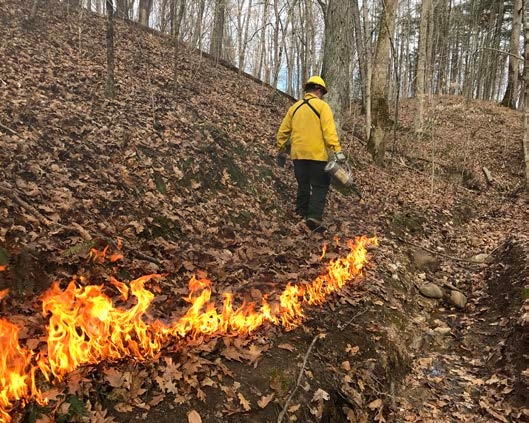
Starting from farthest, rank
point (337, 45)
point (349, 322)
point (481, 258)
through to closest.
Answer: point (337, 45) < point (481, 258) < point (349, 322)

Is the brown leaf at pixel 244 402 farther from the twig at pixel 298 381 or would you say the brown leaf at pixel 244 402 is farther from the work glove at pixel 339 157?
the work glove at pixel 339 157

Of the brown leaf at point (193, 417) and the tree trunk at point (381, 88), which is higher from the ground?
the tree trunk at point (381, 88)

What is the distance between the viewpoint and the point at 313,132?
723 centimetres

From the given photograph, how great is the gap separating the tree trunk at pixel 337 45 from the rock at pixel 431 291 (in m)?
5.15

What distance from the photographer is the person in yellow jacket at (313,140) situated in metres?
7.13

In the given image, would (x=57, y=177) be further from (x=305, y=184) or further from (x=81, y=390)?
(x=305, y=184)

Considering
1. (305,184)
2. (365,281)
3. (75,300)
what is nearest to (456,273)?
(365,281)

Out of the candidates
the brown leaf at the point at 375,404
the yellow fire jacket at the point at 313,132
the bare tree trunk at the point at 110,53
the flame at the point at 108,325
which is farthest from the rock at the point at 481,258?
the bare tree trunk at the point at 110,53

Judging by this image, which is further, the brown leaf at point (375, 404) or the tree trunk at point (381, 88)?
the tree trunk at point (381, 88)

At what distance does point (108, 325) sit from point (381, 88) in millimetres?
11151

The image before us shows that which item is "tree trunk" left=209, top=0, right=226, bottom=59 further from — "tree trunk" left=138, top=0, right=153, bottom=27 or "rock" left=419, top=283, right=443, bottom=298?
"rock" left=419, top=283, right=443, bottom=298

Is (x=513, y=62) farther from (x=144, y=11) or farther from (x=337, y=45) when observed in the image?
(x=144, y=11)

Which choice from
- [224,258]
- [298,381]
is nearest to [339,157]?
[224,258]

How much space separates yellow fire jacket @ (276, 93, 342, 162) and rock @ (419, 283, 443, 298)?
278 centimetres
